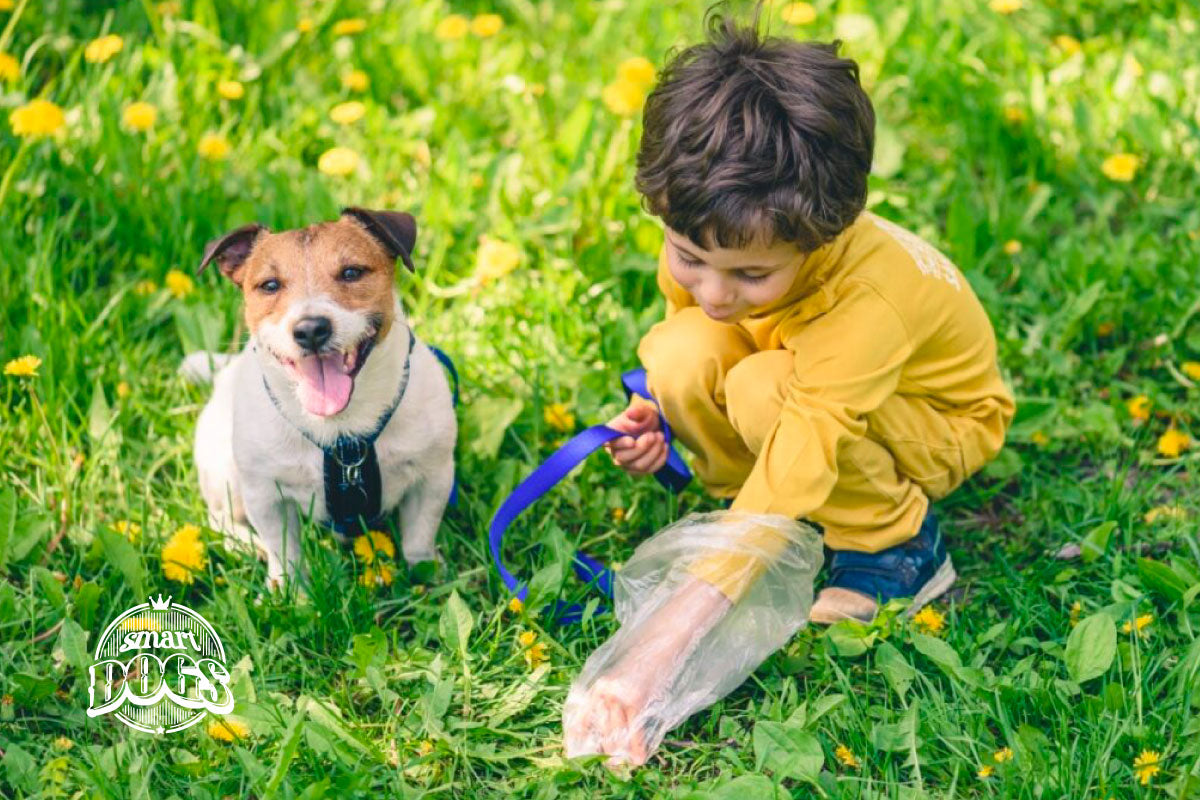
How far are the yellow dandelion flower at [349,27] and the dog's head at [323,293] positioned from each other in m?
1.82

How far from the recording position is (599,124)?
398 cm

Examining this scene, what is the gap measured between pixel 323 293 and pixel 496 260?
2.99 ft

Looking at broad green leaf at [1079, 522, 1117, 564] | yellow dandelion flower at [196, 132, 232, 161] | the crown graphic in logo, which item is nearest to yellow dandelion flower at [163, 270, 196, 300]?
yellow dandelion flower at [196, 132, 232, 161]

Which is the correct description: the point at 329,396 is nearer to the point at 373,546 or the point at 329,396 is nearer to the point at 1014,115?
the point at 373,546

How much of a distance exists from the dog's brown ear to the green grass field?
0.61 metres

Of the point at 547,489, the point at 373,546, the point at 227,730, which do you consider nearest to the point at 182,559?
the point at 373,546

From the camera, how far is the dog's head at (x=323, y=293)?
243 centimetres

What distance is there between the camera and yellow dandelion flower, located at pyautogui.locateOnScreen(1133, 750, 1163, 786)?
209 cm

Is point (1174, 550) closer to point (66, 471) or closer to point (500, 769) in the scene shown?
point (500, 769)

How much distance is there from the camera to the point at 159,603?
2609 millimetres

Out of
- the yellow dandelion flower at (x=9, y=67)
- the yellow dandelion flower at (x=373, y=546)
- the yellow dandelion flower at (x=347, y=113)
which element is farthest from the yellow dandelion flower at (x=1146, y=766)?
the yellow dandelion flower at (x=9, y=67)

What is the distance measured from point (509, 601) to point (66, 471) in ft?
3.75

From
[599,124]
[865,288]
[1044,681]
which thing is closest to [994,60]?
[599,124]

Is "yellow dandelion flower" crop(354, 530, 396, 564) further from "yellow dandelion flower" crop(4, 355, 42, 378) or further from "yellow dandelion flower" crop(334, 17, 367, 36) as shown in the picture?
"yellow dandelion flower" crop(334, 17, 367, 36)
